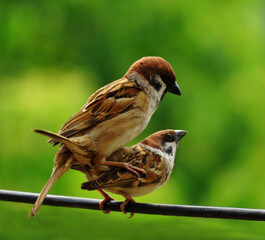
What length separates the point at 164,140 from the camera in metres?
1.93

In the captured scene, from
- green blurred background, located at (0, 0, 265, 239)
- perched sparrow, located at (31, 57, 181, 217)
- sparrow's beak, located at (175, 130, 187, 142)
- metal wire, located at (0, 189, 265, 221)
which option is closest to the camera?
metal wire, located at (0, 189, 265, 221)

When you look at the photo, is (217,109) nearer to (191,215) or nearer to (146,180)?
(146,180)

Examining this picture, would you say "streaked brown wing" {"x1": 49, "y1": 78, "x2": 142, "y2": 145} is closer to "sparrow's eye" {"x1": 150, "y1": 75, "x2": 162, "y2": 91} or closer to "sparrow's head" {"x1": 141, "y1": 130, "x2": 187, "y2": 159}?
"sparrow's eye" {"x1": 150, "y1": 75, "x2": 162, "y2": 91}

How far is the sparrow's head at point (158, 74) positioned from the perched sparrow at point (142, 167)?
0.92 feet

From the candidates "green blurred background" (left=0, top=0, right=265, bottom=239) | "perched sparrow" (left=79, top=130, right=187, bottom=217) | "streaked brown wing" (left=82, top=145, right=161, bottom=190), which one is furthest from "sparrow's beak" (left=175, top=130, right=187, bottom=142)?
"green blurred background" (left=0, top=0, right=265, bottom=239)

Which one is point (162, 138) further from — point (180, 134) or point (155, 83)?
point (155, 83)

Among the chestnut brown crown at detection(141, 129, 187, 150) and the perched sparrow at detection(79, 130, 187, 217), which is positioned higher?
the chestnut brown crown at detection(141, 129, 187, 150)

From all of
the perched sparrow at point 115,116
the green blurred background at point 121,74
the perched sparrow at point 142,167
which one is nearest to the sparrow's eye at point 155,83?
the perched sparrow at point 115,116

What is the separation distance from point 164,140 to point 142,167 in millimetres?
189

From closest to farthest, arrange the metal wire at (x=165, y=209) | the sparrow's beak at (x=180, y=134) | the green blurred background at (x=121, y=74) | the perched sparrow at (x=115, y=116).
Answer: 1. the metal wire at (x=165, y=209)
2. the perched sparrow at (x=115, y=116)
3. the sparrow's beak at (x=180, y=134)
4. the green blurred background at (x=121, y=74)

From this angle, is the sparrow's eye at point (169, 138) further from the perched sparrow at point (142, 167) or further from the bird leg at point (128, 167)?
the bird leg at point (128, 167)

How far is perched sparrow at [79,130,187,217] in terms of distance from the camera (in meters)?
1.61

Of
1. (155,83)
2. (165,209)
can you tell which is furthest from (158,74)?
(165,209)

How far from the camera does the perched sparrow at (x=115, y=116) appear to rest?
156cm
